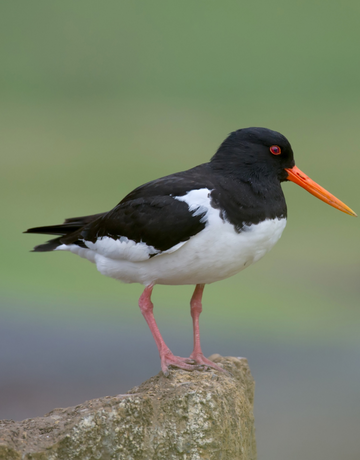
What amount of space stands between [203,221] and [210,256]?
256mm

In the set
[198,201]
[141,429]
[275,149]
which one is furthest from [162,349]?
[275,149]

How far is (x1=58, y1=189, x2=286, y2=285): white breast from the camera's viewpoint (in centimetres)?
409

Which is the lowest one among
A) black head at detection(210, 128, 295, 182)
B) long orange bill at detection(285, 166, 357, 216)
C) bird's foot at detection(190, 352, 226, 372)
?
bird's foot at detection(190, 352, 226, 372)

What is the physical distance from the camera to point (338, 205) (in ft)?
15.7

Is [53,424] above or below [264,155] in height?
below

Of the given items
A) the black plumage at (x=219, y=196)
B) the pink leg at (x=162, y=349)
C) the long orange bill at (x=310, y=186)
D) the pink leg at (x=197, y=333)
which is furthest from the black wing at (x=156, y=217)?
the pink leg at (x=197, y=333)

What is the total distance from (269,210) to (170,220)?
2.40 ft

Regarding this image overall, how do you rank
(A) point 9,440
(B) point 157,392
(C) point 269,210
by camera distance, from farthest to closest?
(C) point 269,210, (B) point 157,392, (A) point 9,440

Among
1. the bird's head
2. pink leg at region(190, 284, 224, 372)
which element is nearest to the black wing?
the bird's head

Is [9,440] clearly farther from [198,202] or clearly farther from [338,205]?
[338,205]

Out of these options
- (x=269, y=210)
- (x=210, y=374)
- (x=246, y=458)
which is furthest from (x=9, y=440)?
(x=269, y=210)

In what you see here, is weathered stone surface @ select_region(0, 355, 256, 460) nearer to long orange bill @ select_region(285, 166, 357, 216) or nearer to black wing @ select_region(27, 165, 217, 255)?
black wing @ select_region(27, 165, 217, 255)

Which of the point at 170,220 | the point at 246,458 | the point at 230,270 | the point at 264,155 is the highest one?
the point at 264,155

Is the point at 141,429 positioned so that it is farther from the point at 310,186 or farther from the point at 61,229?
the point at 310,186
